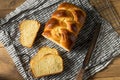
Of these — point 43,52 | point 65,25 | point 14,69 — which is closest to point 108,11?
point 65,25

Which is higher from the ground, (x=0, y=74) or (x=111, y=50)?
(x=0, y=74)

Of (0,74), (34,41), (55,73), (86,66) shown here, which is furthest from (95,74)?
(0,74)

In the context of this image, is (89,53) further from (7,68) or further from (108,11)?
(7,68)

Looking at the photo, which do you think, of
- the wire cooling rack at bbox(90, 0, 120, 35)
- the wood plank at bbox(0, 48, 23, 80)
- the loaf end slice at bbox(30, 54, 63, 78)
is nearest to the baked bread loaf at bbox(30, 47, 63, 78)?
the loaf end slice at bbox(30, 54, 63, 78)

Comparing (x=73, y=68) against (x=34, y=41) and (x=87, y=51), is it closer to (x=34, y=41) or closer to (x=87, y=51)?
(x=87, y=51)

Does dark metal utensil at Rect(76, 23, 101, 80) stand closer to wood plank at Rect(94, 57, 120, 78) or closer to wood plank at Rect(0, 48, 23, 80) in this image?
wood plank at Rect(94, 57, 120, 78)

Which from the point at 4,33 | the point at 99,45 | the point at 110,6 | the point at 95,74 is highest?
the point at 4,33
